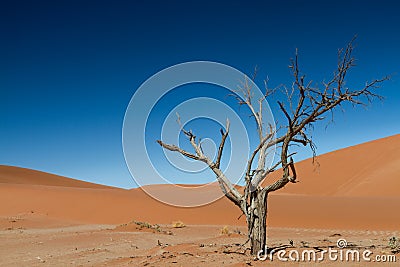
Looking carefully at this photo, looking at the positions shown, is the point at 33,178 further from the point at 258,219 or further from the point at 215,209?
the point at 258,219

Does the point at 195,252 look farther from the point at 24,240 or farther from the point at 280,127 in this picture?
the point at 24,240

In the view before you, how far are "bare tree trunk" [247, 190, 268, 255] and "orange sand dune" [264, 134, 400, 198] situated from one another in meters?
30.7

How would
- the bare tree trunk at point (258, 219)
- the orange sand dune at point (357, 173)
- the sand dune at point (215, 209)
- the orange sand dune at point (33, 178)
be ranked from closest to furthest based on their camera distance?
the bare tree trunk at point (258, 219) < the sand dune at point (215, 209) < the orange sand dune at point (357, 173) < the orange sand dune at point (33, 178)

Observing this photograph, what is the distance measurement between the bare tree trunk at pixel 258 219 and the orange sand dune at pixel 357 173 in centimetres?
3072

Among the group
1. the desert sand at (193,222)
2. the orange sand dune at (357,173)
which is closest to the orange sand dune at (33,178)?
the desert sand at (193,222)

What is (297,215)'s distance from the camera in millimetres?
28594

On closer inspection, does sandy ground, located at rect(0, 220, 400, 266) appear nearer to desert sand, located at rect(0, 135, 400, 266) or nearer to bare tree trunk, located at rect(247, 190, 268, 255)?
desert sand, located at rect(0, 135, 400, 266)

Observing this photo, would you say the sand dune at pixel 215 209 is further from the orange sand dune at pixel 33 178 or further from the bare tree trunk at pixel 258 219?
the orange sand dune at pixel 33 178

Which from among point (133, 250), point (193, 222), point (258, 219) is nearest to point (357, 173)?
point (193, 222)

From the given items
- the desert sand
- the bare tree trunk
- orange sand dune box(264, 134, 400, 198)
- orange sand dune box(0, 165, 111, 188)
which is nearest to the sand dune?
the desert sand

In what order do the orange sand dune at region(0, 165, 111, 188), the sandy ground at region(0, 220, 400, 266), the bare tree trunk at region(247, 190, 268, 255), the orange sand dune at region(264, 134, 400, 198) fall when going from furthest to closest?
the orange sand dune at region(0, 165, 111, 188)
the orange sand dune at region(264, 134, 400, 198)
the bare tree trunk at region(247, 190, 268, 255)
the sandy ground at region(0, 220, 400, 266)

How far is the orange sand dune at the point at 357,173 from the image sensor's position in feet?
144

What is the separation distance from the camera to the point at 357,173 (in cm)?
5256

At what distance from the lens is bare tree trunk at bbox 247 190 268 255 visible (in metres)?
9.58
